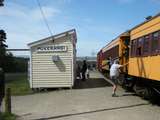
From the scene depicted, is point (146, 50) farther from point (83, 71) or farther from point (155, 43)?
point (83, 71)

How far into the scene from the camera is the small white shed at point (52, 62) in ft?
81.3

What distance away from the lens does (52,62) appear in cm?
2481

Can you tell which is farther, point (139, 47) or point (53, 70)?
point (53, 70)

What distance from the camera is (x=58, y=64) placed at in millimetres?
24766

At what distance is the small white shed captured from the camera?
24.8 meters

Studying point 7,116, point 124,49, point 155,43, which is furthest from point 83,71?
point 7,116

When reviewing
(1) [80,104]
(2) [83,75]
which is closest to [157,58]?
(1) [80,104]

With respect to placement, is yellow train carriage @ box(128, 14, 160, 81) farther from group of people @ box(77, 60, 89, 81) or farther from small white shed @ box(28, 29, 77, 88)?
group of people @ box(77, 60, 89, 81)

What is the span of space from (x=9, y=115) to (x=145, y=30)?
6736 millimetres

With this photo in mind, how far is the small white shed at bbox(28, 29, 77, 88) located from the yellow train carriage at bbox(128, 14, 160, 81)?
5.01 metres

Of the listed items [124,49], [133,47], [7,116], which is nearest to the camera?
[7,116]

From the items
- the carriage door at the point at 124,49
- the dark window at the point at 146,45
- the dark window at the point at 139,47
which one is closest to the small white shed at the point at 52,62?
the carriage door at the point at 124,49

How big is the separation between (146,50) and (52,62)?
28.7 ft

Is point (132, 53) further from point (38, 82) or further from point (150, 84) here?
point (38, 82)
